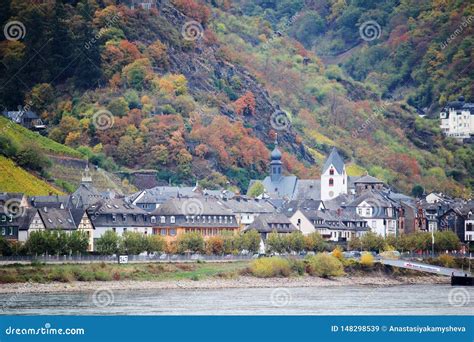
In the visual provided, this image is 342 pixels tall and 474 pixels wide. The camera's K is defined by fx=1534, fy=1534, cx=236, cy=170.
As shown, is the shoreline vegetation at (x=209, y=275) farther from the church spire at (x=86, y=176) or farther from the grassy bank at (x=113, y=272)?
the church spire at (x=86, y=176)

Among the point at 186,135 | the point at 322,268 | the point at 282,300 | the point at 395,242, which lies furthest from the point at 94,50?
the point at 282,300

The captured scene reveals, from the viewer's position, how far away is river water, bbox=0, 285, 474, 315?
84.6m

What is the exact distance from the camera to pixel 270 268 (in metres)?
116

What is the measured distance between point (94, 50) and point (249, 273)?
8829 cm

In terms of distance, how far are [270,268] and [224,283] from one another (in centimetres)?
652

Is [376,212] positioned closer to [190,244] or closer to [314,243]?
[314,243]

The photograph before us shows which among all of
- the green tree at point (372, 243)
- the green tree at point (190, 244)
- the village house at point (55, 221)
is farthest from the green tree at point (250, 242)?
the green tree at point (372, 243)

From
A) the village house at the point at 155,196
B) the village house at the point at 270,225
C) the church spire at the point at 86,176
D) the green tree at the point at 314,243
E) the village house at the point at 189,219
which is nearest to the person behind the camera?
the green tree at the point at 314,243

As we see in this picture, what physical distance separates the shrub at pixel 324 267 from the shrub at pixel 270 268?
2.44m

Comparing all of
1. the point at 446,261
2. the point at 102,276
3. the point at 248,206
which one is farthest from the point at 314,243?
the point at 102,276

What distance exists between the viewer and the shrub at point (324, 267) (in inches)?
4675

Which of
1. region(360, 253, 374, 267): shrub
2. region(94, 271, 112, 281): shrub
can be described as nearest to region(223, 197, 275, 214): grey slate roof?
region(360, 253, 374, 267): shrub

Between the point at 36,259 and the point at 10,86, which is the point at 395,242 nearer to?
the point at 36,259

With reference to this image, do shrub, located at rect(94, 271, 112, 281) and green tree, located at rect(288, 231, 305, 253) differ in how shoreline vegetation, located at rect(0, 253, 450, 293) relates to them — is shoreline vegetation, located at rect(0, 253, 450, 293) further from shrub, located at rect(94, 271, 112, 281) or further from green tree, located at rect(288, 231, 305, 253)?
green tree, located at rect(288, 231, 305, 253)
